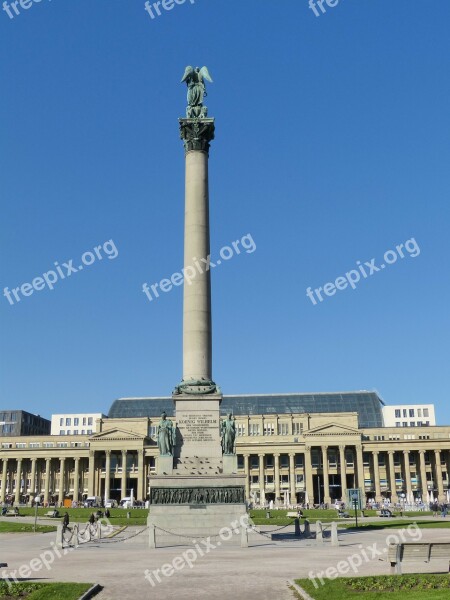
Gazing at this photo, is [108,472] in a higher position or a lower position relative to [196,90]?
lower

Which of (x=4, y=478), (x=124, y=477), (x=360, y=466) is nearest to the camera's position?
(x=360, y=466)

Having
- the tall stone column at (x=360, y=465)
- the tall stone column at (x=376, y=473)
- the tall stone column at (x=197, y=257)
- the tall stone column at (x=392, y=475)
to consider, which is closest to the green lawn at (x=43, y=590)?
Result: the tall stone column at (x=197, y=257)

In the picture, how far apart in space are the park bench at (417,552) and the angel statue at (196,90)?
4305cm

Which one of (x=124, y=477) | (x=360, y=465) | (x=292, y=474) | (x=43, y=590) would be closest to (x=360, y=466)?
(x=360, y=465)

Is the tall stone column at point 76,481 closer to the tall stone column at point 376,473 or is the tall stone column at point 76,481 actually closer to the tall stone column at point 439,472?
the tall stone column at point 376,473

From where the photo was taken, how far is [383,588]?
23.0m

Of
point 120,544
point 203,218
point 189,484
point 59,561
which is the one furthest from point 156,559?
point 203,218

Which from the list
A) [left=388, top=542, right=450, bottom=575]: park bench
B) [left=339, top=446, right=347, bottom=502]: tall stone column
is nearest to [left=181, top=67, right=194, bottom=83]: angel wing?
[left=388, top=542, right=450, bottom=575]: park bench

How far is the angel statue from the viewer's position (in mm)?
60406

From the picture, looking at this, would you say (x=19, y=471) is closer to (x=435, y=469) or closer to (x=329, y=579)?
(x=435, y=469)

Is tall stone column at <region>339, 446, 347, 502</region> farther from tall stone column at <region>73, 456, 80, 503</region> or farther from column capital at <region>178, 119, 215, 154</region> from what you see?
column capital at <region>178, 119, 215, 154</region>

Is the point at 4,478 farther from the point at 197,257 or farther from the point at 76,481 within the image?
the point at 197,257

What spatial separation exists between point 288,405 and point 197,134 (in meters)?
140

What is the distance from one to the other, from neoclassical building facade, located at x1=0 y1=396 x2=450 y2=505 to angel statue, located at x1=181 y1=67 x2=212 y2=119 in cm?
11952
